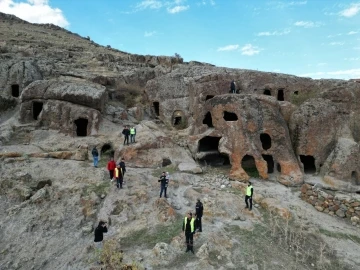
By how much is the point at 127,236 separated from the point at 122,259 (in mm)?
1577

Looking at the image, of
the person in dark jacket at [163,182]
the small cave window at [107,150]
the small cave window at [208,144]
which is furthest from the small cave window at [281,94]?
the person in dark jacket at [163,182]

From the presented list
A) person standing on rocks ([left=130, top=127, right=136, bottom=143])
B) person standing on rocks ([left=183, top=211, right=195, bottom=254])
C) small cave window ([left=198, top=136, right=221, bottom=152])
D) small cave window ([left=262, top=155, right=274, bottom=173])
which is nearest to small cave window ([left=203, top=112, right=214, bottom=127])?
small cave window ([left=198, top=136, right=221, bottom=152])

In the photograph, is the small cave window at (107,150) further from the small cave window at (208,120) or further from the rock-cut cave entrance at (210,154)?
the small cave window at (208,120)

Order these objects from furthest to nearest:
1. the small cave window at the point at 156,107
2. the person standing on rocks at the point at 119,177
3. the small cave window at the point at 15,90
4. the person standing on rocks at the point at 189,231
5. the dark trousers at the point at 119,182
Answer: the small cave window at the point at 156,107 < the small cave window at the point at 15,90 < the dark trousers at the point at 119,182 < the person standing on rocks at the point at 119,177 < the person standing on rocks at the point at 189,231

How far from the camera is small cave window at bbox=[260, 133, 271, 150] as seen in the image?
1997 centimetres

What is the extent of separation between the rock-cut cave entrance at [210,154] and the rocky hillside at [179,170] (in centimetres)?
9

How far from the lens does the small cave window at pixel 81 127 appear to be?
22.0 meters

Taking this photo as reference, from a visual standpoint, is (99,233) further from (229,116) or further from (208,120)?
(208,120)

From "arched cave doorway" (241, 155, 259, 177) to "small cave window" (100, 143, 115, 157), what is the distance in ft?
26.9

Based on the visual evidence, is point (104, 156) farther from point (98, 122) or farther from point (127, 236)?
point (127, 236)

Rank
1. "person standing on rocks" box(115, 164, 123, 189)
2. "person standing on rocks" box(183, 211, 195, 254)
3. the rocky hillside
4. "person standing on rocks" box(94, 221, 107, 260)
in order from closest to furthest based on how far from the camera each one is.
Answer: "person standing on rocks" box(183, 211, 195, 254), "person standing on rocks" box(94, 221, 107, 260), the rocky hillside, "person standing on rocks" box(115, 164, 123, 189)

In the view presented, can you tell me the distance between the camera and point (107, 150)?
64.7 ft

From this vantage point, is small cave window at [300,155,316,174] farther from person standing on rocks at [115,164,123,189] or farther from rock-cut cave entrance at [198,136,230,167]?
person standing on rocks at [115,164,123,189]

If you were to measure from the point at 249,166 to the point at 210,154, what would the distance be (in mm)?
2569
